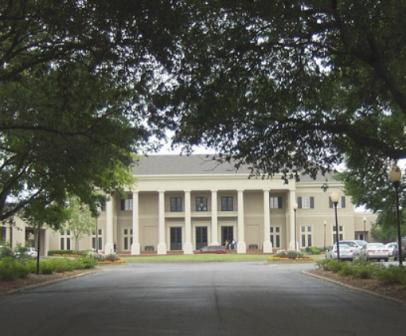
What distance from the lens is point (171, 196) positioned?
250 feet

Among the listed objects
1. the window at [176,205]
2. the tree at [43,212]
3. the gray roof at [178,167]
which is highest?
the gray roof at [178,167]

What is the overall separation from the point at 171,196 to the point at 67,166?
55.5 m

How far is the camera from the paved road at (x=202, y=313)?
403 inches

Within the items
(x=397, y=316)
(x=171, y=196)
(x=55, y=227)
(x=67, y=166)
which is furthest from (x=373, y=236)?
(x=397, y=316)

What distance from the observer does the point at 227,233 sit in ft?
252

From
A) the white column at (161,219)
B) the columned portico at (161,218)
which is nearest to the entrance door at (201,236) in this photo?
the white column at (161,219)

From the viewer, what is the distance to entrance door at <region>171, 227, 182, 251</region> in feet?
249

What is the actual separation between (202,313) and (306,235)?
2570 inches

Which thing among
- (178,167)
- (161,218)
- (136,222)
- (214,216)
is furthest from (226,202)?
(136,222)

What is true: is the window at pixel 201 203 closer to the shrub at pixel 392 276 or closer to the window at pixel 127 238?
the window at pixel 127 238

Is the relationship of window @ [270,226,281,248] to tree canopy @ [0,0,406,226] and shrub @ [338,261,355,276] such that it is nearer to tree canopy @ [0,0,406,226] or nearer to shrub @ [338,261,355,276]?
shrub @ [338,261,355,276]

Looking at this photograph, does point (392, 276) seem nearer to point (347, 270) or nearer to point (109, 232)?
point (347, 270)

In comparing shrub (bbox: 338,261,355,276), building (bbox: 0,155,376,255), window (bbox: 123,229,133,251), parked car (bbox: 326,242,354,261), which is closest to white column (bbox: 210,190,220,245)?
building (bbox: 0,155,376,255)

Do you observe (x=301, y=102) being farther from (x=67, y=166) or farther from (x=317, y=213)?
(x=317, y=213)
